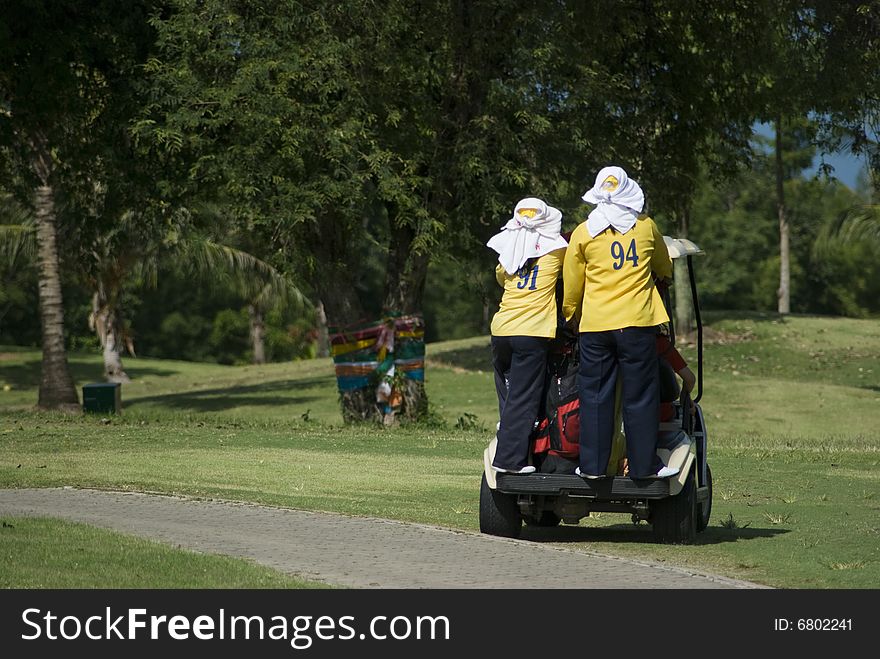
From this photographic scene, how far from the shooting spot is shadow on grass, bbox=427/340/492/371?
123 feet

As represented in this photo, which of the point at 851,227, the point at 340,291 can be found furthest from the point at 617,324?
the point at 851,227

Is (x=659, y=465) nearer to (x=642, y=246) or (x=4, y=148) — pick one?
(x=642, y=246)

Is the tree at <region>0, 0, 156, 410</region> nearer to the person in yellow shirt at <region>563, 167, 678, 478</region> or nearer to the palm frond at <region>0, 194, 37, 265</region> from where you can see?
the person in yellow shirt at <region>563, 167, 678, 478</region>

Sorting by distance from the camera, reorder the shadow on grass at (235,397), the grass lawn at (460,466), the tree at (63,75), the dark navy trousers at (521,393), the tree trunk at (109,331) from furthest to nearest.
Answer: the tree trunk at (109,331) < the shadow on grass at (235,397) < the tree at (63,75) < the grass lawn at (460,466) < the dark navy trousers at (521,393)

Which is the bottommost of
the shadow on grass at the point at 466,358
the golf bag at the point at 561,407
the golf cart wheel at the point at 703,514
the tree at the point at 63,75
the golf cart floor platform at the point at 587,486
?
the shadow on grass at the point at 466,358

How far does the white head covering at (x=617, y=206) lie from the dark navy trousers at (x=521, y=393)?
87cm

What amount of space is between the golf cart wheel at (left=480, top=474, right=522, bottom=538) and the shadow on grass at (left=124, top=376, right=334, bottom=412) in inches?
904

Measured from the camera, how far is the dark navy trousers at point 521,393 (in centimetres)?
907

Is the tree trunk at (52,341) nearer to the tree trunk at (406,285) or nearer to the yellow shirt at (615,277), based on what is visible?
the tree trunk at (406,285)

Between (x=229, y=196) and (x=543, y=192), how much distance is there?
4.48m

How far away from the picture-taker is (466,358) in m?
38.8

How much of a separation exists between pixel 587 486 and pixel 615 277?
1.40 m

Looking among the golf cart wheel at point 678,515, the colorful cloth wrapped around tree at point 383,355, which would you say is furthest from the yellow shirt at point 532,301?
the colorful cloth wrapped around tree at point 383,355
